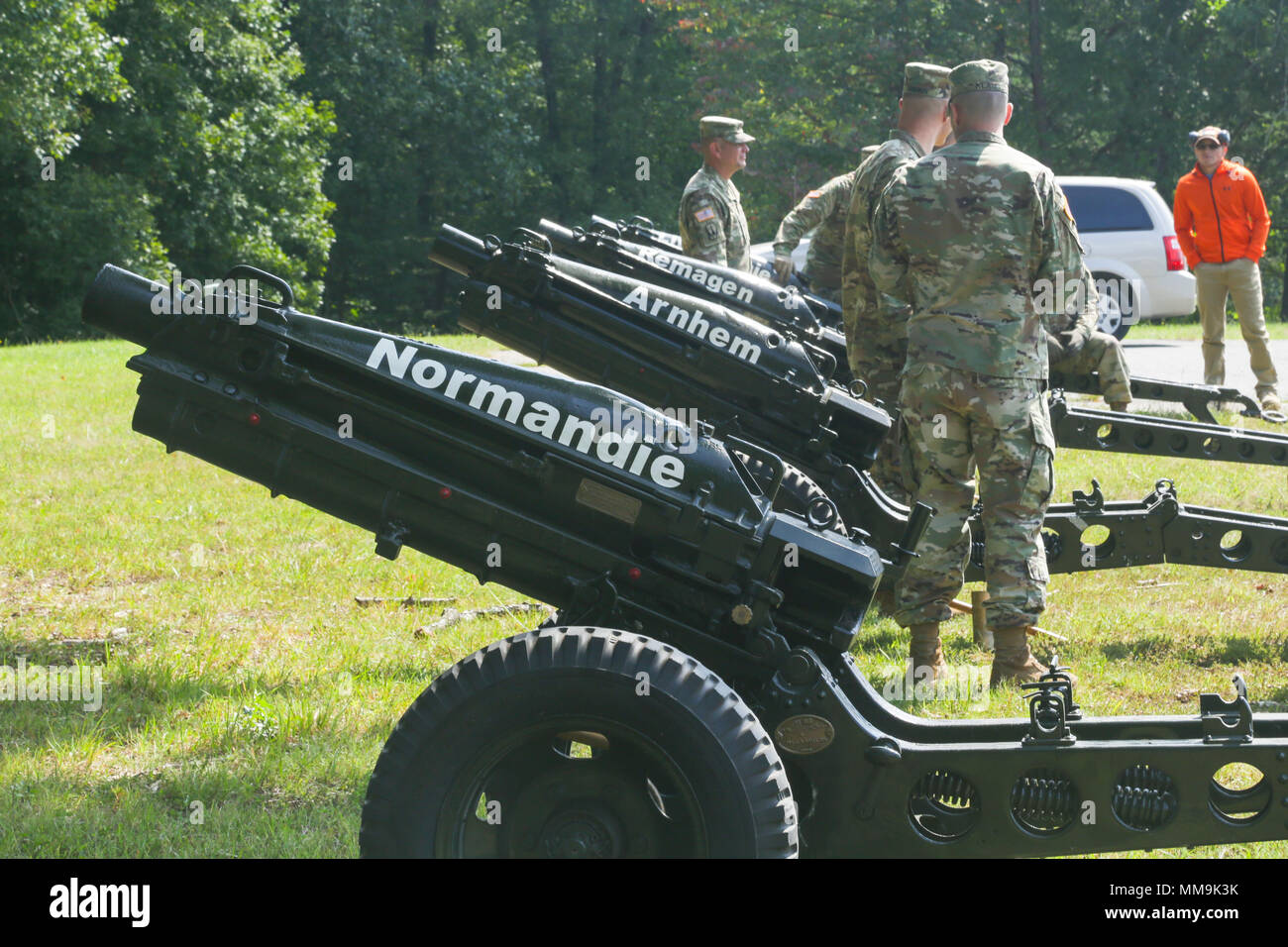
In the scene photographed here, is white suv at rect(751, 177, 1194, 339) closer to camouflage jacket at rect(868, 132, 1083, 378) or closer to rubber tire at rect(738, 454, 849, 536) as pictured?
camouflage jacket at rect(868, 132, 1083, 378)

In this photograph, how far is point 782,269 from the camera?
9.52m

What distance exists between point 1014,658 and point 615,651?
274 cm

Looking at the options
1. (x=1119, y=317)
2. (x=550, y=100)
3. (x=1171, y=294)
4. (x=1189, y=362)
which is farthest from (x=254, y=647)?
(x=550, y=100)

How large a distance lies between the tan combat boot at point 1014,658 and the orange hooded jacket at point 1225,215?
28.3ft

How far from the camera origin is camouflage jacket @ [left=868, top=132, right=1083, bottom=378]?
4.90m

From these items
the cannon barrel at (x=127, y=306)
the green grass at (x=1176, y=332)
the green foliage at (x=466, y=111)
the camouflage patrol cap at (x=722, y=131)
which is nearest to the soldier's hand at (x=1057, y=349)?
the camouflage patrol cap at (x=722, y=131)

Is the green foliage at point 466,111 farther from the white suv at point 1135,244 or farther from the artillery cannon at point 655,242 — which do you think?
the artillery cannon at point 655,242

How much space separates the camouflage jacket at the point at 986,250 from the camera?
4.90 metres

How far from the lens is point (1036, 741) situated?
310 centimetres

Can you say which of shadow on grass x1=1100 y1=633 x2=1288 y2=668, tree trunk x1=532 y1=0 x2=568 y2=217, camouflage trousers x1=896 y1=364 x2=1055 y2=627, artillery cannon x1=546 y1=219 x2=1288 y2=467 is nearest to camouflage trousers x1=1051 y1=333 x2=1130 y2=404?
artillery cannon x1=546 y1=219 x2=1288 y2=467

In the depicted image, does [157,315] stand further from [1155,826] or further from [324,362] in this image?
[1155,826]

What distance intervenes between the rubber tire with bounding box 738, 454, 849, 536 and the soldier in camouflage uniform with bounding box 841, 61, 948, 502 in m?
1.28
